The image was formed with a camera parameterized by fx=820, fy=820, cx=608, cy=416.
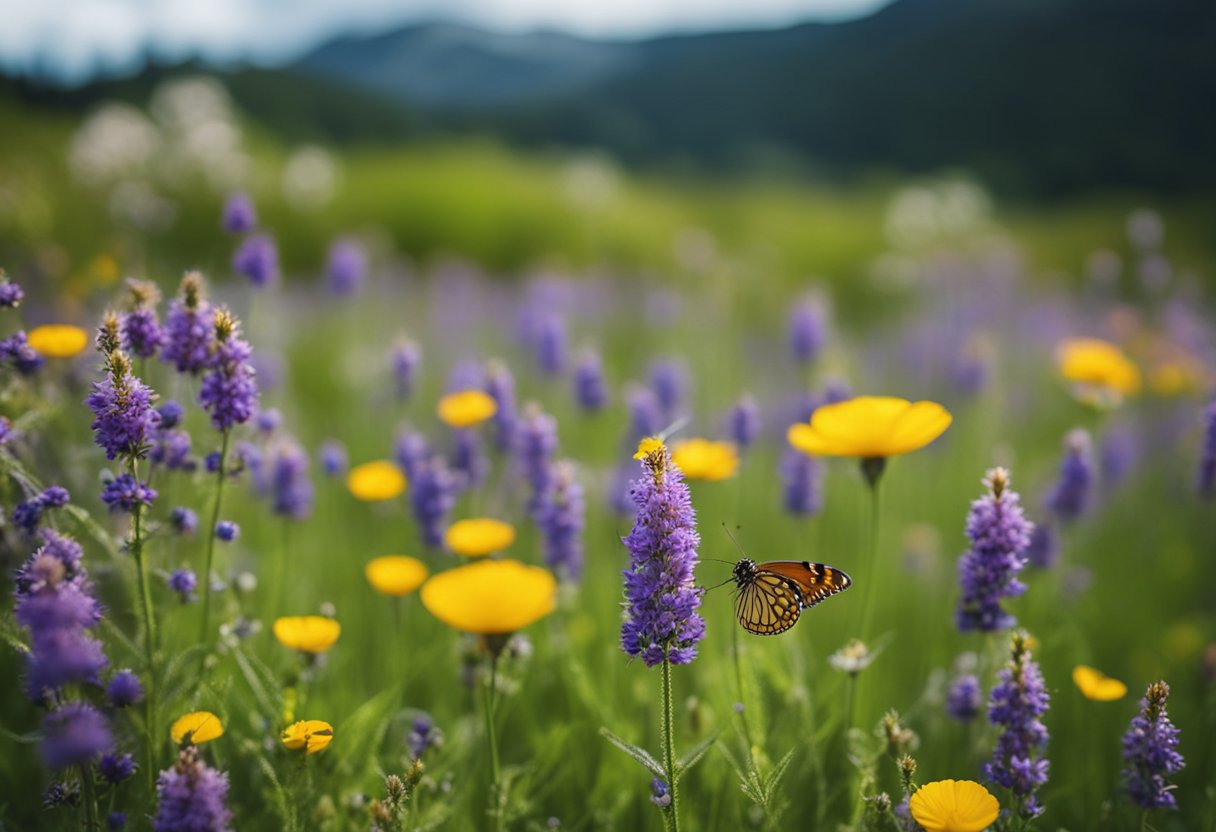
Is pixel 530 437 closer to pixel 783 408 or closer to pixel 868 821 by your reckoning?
pixel 868 821

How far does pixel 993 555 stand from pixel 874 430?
372 mm

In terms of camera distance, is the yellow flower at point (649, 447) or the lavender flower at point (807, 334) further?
the lavender flower at point (807, 334)

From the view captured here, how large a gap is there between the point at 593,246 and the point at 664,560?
1178cm

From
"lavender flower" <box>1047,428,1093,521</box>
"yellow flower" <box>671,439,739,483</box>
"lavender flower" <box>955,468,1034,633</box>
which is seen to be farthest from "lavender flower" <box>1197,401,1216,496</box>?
"yellow flower" <box>671,439,739,483</box>

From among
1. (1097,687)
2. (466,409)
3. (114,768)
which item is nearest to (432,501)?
(466,409)

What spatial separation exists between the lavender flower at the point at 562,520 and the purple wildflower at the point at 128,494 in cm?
105

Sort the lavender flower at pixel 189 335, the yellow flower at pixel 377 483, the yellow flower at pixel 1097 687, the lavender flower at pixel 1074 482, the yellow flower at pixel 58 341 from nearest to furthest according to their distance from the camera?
the lavender flower at pixel 189 335 < the yellow flower at pixel 1097 687 < the yellow flower at pixel 58 341 < the yellow flower at pixel 377 483 < the lavender flower at pixel 1074 482

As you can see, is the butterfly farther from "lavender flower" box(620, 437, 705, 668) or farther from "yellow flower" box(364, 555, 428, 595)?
"yellow flower" box(364, 555, 428, 595)

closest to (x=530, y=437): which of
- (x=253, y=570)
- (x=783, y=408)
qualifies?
(x=253, y=570)

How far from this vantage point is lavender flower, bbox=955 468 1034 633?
1.72 meters

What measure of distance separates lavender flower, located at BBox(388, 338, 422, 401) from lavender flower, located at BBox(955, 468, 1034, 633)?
6.64 ft

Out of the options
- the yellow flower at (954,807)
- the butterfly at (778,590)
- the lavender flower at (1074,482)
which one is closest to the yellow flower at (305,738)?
the butterfly at (778,590)

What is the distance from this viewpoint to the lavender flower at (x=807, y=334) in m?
3.47

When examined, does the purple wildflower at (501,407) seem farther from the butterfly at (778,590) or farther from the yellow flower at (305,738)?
the yellow flower at (305,738)
